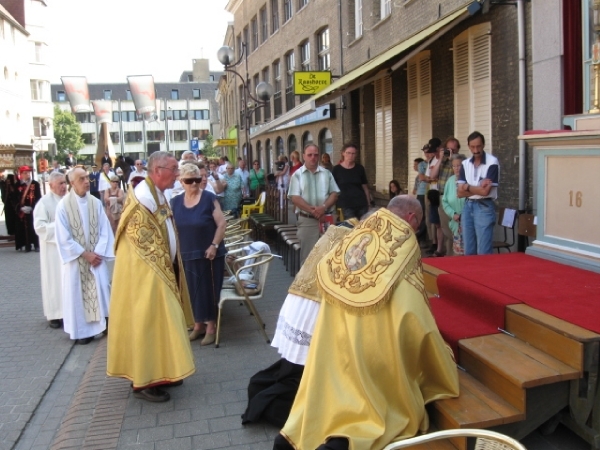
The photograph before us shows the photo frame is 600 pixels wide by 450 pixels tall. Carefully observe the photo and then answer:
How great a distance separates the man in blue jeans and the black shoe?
4.06 meters

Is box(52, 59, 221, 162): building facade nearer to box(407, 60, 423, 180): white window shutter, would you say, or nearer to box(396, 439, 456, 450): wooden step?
box(407, 60, 423, 180): white window shutter

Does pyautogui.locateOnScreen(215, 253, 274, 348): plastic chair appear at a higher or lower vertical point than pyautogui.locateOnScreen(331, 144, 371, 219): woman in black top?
lower

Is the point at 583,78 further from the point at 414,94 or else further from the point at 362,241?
the point at 414,94

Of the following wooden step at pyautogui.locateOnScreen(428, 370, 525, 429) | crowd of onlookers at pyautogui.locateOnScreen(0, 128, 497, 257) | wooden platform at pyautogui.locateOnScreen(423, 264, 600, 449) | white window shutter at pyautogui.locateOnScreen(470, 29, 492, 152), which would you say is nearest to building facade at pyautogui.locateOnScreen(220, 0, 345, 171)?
crowd of onlookers at pyautogui.locateOnScreen(0, 128, 497, 257)

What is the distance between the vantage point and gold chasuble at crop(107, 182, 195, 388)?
15.2 ft

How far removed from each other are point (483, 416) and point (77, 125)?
8457 cm

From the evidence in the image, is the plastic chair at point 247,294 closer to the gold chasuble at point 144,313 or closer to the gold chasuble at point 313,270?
the gold chasuble at point 144,313

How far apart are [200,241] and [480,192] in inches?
126

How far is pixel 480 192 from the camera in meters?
6.92

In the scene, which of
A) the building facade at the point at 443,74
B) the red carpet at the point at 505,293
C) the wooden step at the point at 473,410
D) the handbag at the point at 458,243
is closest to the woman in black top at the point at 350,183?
the handbag at the point at 458,243

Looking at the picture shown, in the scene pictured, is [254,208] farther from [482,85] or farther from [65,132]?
[65,132]

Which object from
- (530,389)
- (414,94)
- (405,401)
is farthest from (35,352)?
(414,94)

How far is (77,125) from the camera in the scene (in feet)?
266

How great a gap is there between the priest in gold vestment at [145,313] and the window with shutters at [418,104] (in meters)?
8.81
